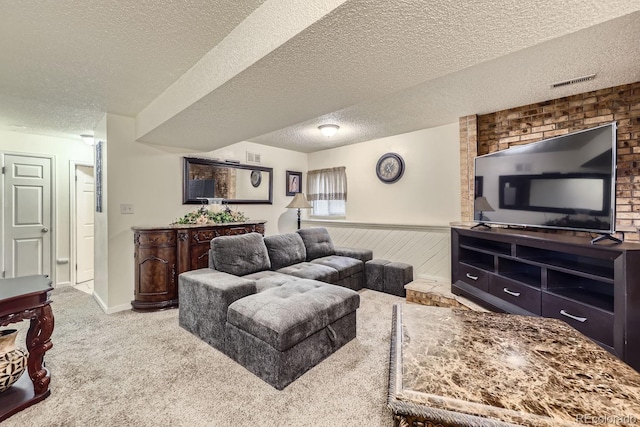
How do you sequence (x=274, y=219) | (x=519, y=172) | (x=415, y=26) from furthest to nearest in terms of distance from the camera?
(x=274, y=219) → (x=519, y=172) → (x=415, y=26)

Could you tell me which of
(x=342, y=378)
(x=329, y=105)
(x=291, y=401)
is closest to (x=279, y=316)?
(x=291, y=401)

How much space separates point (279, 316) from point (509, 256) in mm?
2149

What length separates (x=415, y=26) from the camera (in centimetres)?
127

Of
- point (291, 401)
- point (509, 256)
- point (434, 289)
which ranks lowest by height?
point (291, 401)

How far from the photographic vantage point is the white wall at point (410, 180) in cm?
379

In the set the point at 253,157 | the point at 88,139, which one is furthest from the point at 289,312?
the point at 88,139

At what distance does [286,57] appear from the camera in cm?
152

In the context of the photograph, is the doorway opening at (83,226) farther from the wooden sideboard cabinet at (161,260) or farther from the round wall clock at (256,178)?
the round wall clock at (256,178)

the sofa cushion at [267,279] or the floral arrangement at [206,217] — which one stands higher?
the floral arrangement at [206,217]

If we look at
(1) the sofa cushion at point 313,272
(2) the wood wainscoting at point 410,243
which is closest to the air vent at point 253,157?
(2) the wood wainscoting at point 410,243

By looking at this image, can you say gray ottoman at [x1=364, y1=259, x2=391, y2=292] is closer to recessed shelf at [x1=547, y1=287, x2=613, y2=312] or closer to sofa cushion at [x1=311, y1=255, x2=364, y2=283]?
sofa cushion at [x1=311, y1=255, x2=364, y2=283]

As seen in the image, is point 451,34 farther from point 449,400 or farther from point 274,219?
point 274,219

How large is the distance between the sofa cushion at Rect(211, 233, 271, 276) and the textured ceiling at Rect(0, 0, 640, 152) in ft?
4.00

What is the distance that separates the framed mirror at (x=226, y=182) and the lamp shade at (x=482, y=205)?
3307 millimetres
